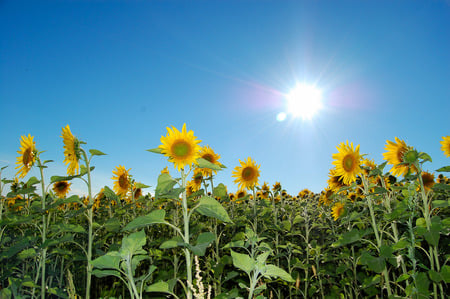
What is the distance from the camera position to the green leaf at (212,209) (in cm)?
184

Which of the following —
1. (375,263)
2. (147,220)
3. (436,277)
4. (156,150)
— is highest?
(156,150)

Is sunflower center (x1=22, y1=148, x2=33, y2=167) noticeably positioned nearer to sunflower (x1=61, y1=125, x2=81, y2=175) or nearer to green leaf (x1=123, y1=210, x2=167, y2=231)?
sunflower (x1=61, y1=125, x2=81, y2=175)

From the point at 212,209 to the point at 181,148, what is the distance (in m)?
0.95

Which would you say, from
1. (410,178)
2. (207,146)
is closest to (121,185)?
(207,146)

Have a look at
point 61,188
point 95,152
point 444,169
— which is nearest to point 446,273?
point 444,169

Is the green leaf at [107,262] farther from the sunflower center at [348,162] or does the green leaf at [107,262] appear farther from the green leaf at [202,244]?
the sunflower center at [348,162]

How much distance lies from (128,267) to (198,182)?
3196 mm

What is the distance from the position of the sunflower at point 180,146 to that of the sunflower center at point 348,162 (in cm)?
259

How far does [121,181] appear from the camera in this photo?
5.00 m

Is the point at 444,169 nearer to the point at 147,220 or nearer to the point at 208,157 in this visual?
the point at 208,157

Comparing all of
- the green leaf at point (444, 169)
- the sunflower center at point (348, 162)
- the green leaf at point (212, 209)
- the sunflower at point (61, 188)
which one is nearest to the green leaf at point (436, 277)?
the green leaf at point (444, 169)

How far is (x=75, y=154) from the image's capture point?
3.01 metres

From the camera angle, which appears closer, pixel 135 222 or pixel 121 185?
pixel 135 222

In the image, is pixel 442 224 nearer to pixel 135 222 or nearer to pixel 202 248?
pixel 202 248
